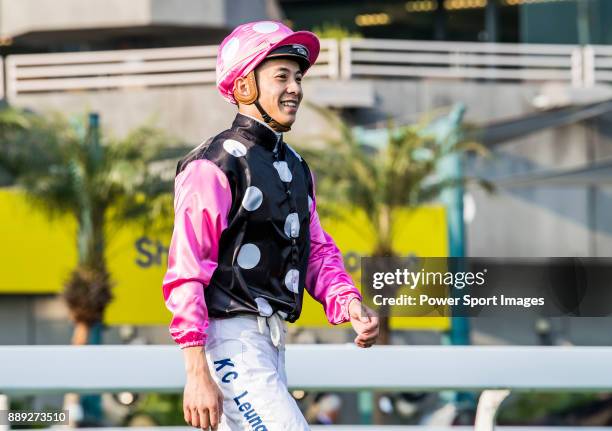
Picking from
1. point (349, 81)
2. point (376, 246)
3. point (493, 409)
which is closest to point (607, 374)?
point (493, 409)

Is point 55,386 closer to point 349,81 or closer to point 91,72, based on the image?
point 349,81

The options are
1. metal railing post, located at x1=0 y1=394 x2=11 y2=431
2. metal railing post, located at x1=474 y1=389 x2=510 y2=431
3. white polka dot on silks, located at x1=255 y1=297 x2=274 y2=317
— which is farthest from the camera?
metal railing post, located at x1=474 y1=389 x2=510 y2=431

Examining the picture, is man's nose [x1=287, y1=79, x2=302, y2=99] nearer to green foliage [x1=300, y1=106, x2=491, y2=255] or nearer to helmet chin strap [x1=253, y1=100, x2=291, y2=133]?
helmet chin strap [x1=253, y1=100, x2=291, y2=133]

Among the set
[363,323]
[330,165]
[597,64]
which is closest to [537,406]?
[330,165]

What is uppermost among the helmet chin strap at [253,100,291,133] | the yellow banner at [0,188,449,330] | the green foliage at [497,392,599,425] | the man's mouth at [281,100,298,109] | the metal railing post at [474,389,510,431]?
the man's mouth at [281,100,298,109]

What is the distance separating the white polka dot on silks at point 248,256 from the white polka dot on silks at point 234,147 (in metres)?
0.23

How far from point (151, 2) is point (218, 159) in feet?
70.1

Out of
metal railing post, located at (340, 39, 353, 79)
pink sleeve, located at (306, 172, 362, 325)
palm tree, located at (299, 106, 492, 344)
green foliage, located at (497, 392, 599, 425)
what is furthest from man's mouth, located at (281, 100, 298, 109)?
metal railing post, located at (340, 39, 353, 79)

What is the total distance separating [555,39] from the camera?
24.1m

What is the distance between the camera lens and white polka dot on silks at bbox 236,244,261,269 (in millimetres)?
2822

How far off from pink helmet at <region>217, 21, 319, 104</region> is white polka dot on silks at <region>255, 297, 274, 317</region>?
1.82 feet

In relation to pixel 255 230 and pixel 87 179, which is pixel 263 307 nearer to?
pixel 255 230

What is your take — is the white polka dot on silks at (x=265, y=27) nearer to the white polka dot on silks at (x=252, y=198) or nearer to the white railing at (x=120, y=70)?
the white polka dot on silks at (x=252, y=198)

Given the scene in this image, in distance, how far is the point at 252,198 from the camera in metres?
2.81
